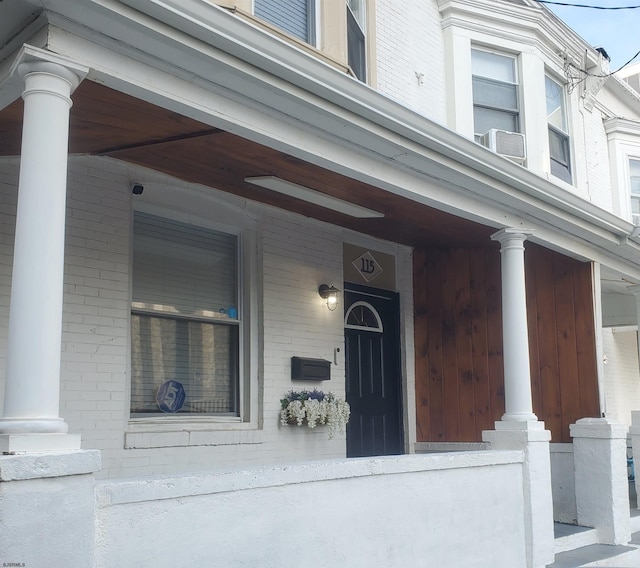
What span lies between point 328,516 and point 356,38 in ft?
14.7

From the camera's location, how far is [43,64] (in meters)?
3.53

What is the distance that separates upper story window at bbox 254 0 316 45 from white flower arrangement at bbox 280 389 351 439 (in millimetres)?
2957

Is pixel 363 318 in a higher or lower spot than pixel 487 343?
higher

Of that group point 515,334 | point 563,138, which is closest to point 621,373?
point 563,138

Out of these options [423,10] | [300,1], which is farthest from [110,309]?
[423,10]

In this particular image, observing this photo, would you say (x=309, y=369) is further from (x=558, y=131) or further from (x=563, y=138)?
(x=563, y=138)

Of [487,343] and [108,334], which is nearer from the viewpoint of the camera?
[108,334]

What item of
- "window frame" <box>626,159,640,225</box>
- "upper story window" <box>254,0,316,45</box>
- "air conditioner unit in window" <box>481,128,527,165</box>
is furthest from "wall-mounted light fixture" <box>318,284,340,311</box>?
"window frame" <box>626,159,640,225</box>

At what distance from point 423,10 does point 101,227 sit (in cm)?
484

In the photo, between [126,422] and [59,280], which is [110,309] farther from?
[59,280]

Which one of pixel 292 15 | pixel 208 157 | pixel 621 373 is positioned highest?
pixel 292 15

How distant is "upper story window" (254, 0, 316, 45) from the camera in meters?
5.96

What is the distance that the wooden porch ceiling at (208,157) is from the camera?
4.41 meters

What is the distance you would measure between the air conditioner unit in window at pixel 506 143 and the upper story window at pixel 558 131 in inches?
45.7
